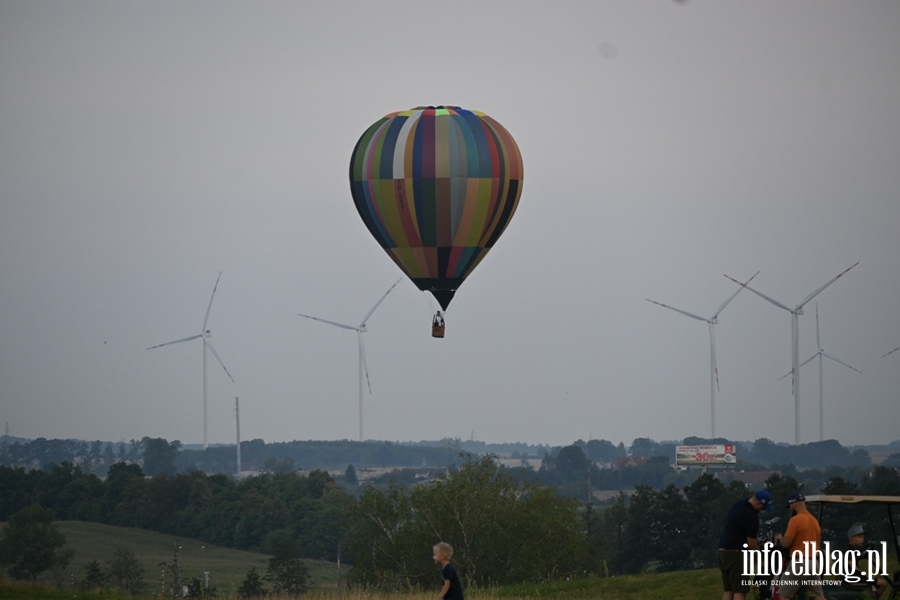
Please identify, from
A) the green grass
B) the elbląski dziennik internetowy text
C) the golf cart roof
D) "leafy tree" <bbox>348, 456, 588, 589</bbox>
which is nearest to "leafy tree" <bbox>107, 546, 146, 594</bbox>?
the green grass

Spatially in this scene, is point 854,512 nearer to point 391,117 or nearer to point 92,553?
point 391,117

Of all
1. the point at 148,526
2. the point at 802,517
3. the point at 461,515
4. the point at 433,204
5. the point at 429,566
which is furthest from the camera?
the point at 148,526

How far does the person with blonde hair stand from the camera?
20156mm

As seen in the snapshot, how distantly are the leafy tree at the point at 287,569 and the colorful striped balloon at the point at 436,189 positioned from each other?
187 feet

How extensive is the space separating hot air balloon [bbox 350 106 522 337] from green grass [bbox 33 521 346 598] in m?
55.3

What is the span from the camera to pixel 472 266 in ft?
176

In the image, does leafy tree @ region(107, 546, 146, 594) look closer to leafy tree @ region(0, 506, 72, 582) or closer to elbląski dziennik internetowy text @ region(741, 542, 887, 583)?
leafy tree @ region(0, 506, 72, 582)

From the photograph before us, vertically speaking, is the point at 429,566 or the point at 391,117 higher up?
the point at 391,117

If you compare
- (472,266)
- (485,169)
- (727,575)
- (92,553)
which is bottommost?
(92,553)

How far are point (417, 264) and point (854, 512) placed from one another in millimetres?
46606

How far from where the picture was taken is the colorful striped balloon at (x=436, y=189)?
52.1m

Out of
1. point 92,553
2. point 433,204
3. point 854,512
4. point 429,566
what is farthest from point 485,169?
point 92,553

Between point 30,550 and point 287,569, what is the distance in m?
28.1

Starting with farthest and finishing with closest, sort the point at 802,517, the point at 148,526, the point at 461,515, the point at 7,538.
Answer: the point at 148,526, the point at 7,538, the point at 461,515, the point at 802,517
